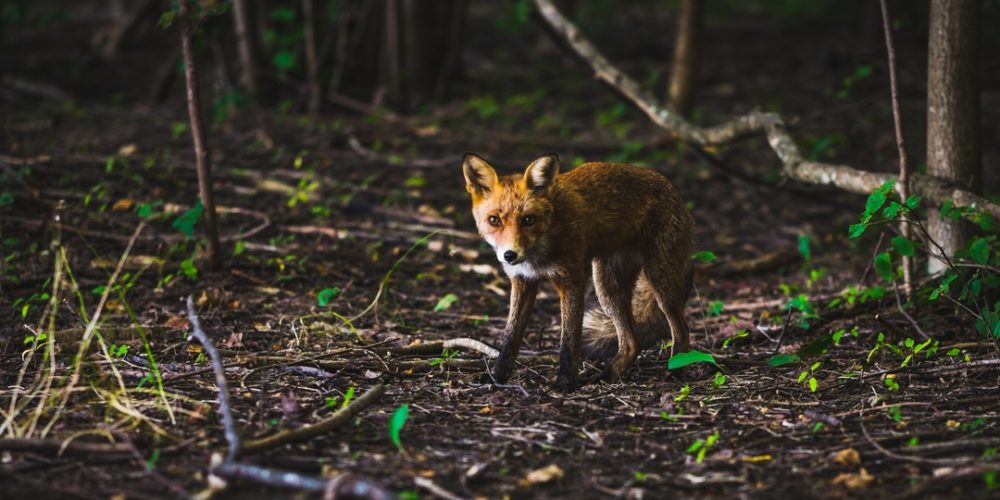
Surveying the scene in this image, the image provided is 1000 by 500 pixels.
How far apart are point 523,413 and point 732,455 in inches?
46.2

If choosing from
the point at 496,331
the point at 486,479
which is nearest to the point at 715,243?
the point at 496,331

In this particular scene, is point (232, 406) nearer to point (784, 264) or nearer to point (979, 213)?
point (979, 213)

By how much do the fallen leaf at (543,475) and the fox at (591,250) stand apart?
1339 mm

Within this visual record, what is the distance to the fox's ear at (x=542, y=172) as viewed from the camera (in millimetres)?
5480

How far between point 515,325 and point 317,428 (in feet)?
5.53

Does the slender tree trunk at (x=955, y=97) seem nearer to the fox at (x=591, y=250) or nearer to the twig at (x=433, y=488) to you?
the fox at (x=591, y=250)

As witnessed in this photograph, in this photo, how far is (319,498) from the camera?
373cm

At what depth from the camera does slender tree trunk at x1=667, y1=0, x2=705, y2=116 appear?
37.3 feet

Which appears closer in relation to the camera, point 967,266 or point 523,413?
point 523,413

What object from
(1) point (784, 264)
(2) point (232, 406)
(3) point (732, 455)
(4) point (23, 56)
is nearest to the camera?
(3) point (732, 455)

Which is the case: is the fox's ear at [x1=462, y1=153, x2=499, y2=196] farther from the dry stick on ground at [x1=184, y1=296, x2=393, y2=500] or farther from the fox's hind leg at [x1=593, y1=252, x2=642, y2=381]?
the dry stick on ground at [x1=184, y1=296, x2=393, y2=500]

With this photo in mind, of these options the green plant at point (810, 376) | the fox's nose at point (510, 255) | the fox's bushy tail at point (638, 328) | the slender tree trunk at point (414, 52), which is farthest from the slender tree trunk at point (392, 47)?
the green plant at point (810, 376)

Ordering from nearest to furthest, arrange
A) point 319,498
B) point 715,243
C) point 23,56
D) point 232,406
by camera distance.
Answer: point 319,498, point 232,406, point 715,243, point 23,56

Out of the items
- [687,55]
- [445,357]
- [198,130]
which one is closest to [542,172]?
[445,357]
